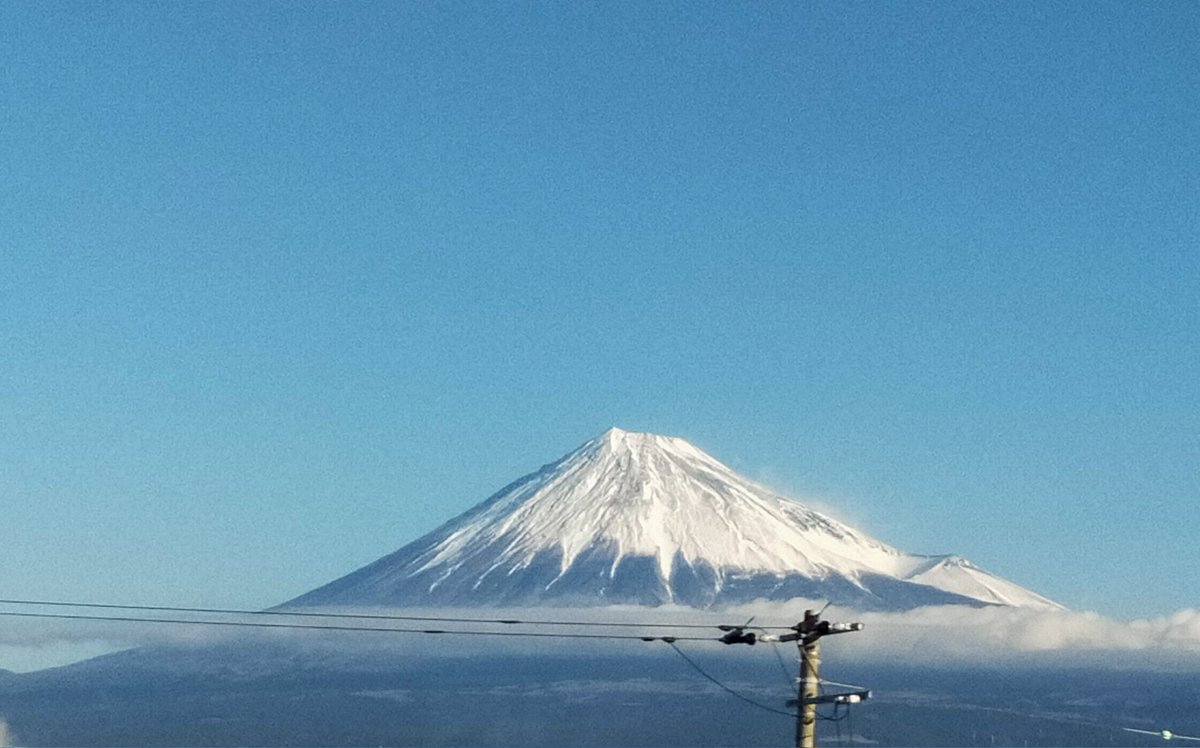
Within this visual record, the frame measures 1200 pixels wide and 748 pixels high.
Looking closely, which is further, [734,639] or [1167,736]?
[1167,736]

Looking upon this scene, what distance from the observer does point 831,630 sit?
1662 inches

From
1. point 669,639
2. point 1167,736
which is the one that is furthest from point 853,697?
point 1167,736

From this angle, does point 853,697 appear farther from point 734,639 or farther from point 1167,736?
point 1167,736

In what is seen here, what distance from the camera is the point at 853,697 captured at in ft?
133

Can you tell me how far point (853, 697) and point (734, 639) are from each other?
10.6 ft

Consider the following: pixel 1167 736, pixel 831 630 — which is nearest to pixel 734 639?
pixel 831 630

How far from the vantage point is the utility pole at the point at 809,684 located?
40312mm

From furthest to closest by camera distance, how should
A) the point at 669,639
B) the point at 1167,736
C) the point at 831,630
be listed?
1. the point at 1167,736
2. the point at 831,630
3. the point at 669,639

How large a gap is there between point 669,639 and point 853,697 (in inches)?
186

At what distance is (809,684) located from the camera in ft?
133

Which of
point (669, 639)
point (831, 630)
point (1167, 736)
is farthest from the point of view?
point (1167, 736)

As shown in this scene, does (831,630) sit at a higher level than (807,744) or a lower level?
higher

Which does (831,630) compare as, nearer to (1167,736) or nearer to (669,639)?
(669,639)

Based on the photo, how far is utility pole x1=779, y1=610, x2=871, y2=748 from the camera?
4031 centimetres
